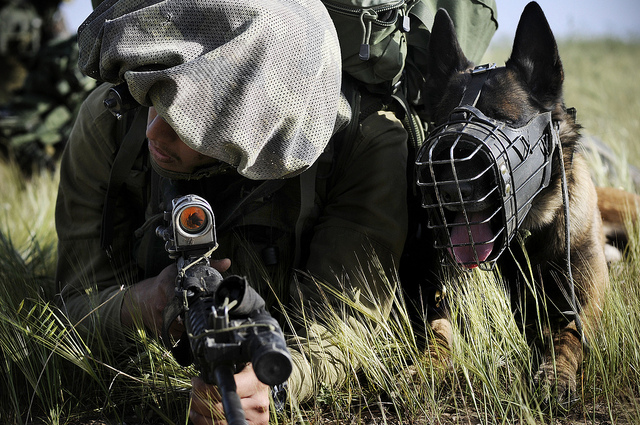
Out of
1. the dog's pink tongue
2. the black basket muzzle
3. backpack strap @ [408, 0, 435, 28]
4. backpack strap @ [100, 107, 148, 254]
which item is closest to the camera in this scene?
the black basket muzzle

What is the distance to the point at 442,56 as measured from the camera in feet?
8.93

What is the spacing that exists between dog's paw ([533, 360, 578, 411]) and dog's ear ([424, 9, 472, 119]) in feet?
4.07

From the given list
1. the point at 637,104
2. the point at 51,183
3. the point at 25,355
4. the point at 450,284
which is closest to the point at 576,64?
the point at 637,104

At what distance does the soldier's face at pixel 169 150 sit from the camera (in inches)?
86.3

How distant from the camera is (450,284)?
2467mm

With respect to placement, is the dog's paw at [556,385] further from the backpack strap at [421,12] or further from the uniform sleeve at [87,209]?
the uniform sleeve at [87,209]

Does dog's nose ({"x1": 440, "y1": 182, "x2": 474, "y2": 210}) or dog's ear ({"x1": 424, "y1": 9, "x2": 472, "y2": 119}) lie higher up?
dog's ear ({"x1": 424, "y1": 9, "x2": 472, "y2": 119})

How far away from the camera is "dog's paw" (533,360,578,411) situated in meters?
2.20

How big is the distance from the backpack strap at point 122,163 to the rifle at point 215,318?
73 cm

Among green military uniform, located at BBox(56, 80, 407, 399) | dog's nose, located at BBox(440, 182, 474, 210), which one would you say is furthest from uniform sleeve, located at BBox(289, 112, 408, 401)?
dog's nose, located at BBox(440, 182, 474, 210)

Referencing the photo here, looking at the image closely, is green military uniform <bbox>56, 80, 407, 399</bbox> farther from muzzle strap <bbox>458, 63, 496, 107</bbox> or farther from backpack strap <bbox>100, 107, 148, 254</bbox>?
muzzle strap <bbox>458, 63, 496, 107</bbox>

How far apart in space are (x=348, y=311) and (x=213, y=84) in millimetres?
1045

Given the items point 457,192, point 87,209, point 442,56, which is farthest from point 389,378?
point 87,209

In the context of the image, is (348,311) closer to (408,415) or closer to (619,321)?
(408,415)
